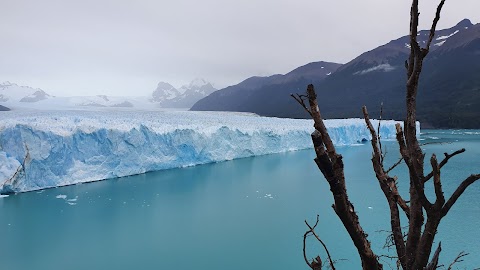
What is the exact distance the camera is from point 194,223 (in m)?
7.94

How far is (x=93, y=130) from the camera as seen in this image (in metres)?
12.1

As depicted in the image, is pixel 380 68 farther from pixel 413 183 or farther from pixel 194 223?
pixel 413 183

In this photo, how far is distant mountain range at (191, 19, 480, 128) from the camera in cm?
4941

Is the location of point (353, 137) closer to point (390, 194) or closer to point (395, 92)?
point (390, 194)

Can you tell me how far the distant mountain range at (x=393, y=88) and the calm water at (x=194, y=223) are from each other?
131 feet

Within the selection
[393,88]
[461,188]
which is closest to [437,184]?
[461,188]

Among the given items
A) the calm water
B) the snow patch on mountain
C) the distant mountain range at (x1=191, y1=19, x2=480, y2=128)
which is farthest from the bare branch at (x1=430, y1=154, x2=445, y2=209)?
the snow patch on mountain

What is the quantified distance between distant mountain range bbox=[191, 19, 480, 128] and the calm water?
40.0 metres

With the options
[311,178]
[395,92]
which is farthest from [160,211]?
[395,92]

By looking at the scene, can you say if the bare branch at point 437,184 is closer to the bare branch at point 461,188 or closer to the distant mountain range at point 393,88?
the bare branch at point 461,188

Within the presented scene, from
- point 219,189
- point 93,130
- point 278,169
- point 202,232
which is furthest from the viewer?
point 278,169

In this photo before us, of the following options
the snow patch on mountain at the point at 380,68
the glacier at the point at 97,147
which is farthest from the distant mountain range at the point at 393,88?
the glacier at the point at 97,147

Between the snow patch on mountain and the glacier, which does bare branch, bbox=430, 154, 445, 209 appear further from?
the snow patch on mountain

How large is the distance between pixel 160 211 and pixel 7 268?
11.9 ft
